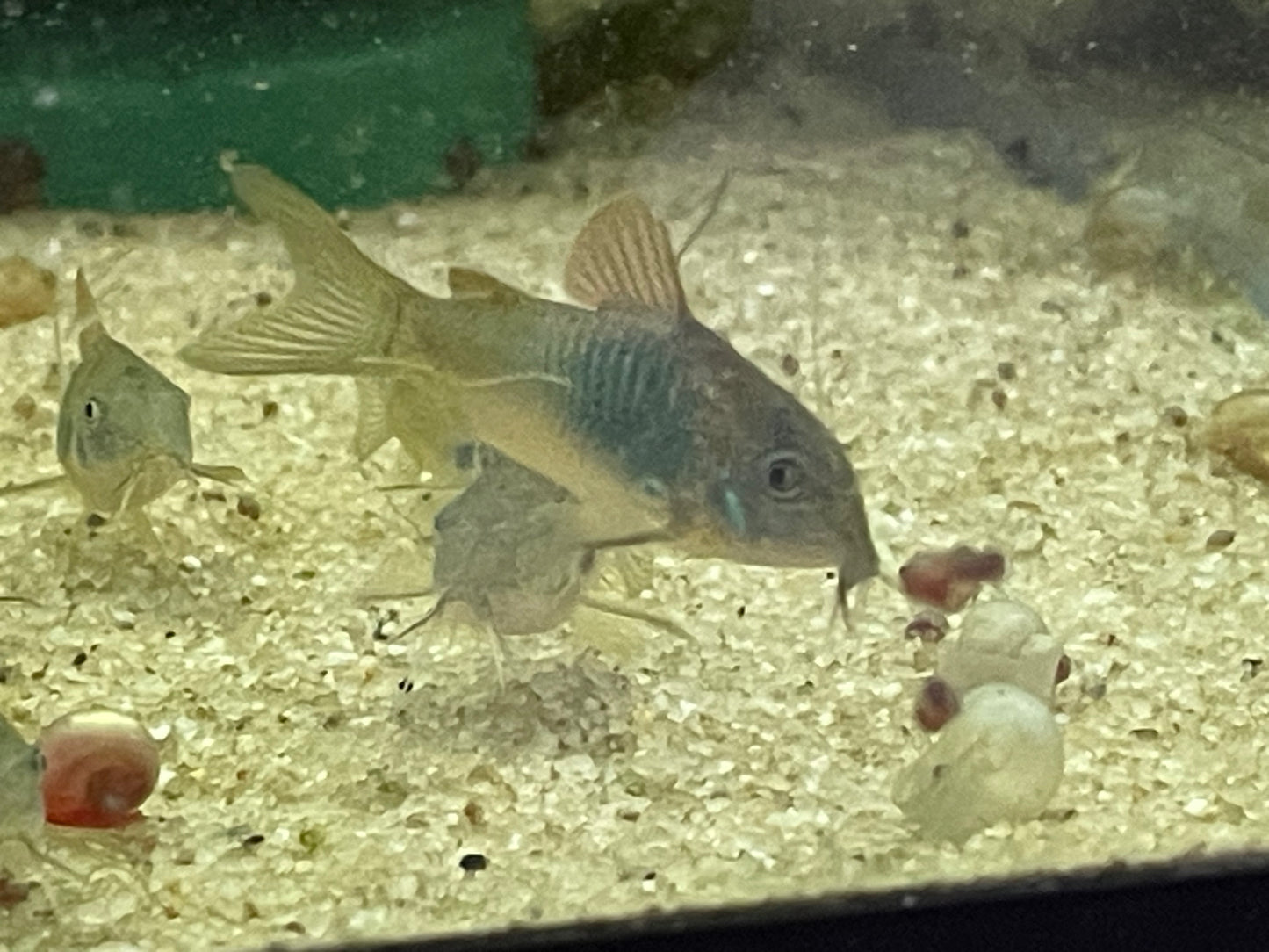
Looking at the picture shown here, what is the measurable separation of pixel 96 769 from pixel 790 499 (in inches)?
29.2

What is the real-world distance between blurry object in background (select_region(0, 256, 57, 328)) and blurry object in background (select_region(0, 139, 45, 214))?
0.31 feet

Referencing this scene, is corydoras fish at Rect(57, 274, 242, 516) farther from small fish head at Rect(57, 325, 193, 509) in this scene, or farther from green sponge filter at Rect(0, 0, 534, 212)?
green sponge filter at Rect(0, 0, 534, 212)

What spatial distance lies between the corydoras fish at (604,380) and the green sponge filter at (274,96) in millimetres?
714

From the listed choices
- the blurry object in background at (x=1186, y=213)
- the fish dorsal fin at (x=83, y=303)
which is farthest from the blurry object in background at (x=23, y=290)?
the blurry object in background at (x=1186, y=213)

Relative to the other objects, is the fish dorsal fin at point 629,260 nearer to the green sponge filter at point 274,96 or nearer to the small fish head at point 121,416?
the small fish head at point 121,416

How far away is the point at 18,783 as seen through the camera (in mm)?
1422

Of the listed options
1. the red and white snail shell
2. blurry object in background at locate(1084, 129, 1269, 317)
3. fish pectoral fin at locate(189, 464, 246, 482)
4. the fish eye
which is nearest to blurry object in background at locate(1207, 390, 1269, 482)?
blurry object in background at locate(1084, 129, 1269, 317)

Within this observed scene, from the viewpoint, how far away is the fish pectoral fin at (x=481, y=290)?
160 cm

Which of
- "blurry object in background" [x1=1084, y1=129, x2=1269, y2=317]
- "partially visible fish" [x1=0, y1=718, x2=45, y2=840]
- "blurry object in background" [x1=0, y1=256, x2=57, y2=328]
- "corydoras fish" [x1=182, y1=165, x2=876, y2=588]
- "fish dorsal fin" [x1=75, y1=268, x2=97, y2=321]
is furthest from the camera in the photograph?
"blurry object in background" [x1=1084, y1=129, x2=1269, y2=317]

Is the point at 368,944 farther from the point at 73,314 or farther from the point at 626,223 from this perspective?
the point at 73,314

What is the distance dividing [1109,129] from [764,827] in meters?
1.69

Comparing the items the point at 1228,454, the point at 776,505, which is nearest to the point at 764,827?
the point at 776,505

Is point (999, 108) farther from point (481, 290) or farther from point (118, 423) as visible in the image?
point (118, 423)

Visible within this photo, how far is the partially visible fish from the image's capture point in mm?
1418
